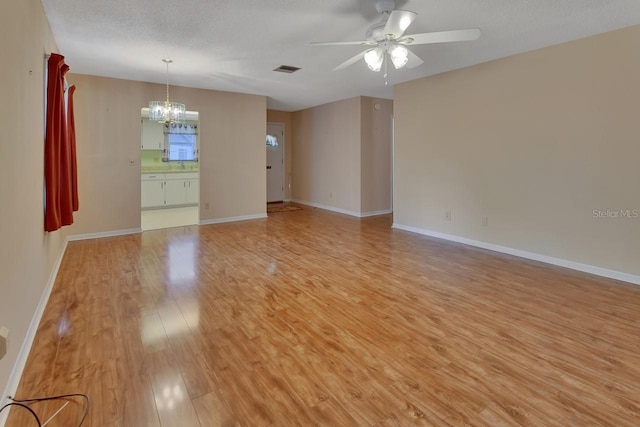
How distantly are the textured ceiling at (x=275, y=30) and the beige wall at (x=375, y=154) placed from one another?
1906 mm

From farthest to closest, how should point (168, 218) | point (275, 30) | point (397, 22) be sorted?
1. point (168, 218)
2. point (275, 30)
3. point (397, 22)

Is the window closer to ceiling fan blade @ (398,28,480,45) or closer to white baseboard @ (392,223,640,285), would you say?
white baseboard @ (392,223,640,285)

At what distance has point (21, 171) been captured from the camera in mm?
2262

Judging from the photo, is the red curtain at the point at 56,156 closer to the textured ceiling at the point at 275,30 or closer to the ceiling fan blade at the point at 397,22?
the textured ceiling at the point at 275,30

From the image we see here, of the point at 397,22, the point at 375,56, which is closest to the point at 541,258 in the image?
the point at 375,56

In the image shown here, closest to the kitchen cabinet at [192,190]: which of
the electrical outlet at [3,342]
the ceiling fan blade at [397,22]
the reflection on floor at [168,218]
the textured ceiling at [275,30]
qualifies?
the reflection on floor at [168,218]

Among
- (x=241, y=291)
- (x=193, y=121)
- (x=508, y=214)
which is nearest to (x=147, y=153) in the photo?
(x=193, y=121)

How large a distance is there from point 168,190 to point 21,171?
6.24 m

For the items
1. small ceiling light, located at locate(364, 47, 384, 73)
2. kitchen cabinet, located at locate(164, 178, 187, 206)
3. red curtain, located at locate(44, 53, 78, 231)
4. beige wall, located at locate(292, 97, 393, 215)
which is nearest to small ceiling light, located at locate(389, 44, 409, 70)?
small ceiling light, located at locate(364, 47, 384, 73)

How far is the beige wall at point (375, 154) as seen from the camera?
714 cm

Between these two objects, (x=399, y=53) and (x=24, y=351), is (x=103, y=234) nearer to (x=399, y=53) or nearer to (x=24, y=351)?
(x=24, y=351)

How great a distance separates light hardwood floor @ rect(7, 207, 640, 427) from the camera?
171 cm

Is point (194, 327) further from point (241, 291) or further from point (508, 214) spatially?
point (508, 214)

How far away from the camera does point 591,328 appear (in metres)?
2.54
